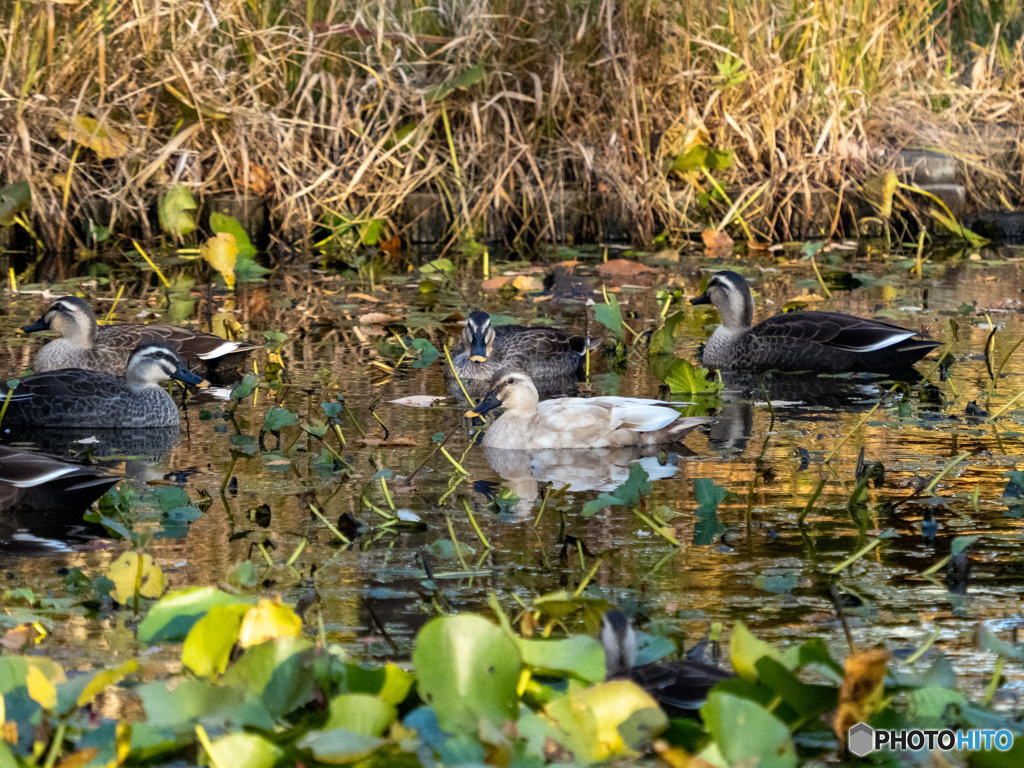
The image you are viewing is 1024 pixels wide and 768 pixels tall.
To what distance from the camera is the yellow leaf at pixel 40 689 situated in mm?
2953

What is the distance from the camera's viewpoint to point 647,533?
491 centimetres

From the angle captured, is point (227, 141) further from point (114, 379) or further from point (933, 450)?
point (933, 450)

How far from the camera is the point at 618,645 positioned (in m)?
3.29

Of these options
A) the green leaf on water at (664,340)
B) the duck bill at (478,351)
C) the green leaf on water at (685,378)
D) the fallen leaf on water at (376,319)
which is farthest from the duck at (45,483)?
the fallen leaf on water at (376,319)

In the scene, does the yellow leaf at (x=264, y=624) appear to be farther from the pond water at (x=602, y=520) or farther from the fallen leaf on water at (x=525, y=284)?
the fallen leaf on water at (x=525, y=284)

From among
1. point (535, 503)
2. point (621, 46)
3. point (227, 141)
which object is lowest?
point (535, 503)

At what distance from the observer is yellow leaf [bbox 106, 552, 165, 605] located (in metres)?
3.98

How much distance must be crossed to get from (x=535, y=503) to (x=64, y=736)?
8.37ft

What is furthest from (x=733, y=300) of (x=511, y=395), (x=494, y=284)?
(x=511, y=395)

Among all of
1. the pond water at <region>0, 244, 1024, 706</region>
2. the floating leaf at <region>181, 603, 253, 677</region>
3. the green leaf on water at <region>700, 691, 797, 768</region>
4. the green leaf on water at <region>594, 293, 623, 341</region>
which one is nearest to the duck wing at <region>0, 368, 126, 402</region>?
the pond water at <region>0, 244, 1024, 706</region>

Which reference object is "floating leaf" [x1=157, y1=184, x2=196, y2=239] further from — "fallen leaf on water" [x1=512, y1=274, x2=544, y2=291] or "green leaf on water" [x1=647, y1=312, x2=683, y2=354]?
"green leaf on water" [x1=647, y1=312, x2=683, y2=354]

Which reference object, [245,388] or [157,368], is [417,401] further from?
[157,368]

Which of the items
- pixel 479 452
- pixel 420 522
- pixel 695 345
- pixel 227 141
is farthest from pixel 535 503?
pixel 227 141

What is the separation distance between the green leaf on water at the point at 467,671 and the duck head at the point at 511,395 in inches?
138
